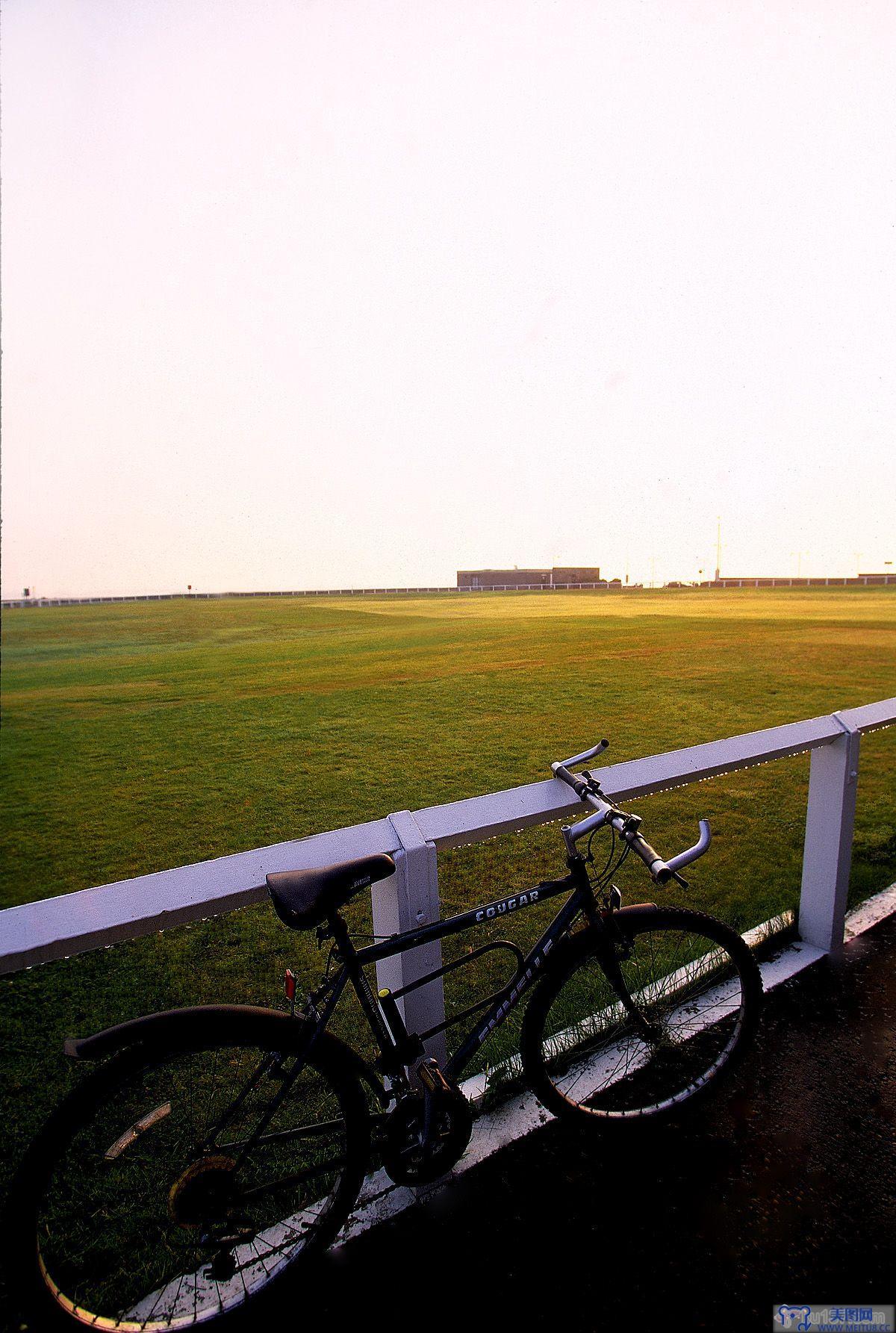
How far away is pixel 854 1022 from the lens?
2834 millimetres

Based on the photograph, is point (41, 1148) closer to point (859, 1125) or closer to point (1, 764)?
point (859, 1125)

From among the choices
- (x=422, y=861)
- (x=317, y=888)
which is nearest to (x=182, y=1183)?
(x=317, y=888)

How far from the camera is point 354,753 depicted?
12344mm

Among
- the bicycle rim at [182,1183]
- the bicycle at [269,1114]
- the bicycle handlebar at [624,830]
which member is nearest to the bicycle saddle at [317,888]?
the bicycle at [269,1114]

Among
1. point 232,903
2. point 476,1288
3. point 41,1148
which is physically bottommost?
point 476,1288

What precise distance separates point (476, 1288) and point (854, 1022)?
1.86 meters

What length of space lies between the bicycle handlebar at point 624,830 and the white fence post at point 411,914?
1.37 ft

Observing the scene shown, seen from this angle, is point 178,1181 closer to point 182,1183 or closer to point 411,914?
point 182,1183

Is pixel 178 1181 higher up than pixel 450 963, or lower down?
lower down

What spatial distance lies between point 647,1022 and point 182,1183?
1534mm

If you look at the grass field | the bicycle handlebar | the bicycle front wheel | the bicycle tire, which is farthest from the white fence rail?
the grass field

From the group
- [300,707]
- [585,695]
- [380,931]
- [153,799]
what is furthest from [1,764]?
[380,931]

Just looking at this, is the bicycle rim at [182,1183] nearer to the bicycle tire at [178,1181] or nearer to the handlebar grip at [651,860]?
the bicycle tire at [178,1181]

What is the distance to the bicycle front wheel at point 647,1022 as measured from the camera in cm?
218
